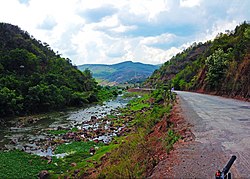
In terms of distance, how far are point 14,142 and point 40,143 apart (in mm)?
2384

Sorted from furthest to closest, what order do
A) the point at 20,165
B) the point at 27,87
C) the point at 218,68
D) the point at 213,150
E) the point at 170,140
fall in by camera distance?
the point at 27,87
the point at 218,68
the point at 20,165
the point at 170,140
the point at 213,150

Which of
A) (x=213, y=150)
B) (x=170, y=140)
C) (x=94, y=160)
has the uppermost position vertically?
(x=213, y=150)

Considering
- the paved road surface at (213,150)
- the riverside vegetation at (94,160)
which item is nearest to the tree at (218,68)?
the riverside vegetation at (94,160)

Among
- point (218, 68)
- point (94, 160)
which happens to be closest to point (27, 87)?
point (218, 68)

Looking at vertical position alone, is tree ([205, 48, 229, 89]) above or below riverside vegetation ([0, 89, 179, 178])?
above

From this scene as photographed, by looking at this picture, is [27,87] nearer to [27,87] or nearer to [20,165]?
[27,87]

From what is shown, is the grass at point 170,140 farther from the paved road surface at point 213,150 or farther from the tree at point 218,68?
the tree at point 218,68

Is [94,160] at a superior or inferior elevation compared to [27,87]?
inferior

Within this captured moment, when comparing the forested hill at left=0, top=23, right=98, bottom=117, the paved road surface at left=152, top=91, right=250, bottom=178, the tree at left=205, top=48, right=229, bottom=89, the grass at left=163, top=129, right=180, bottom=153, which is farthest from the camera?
the forested hill at left=0, top=23, right=98, bottom=117

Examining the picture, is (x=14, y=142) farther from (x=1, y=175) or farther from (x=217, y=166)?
(x=217, y=166)

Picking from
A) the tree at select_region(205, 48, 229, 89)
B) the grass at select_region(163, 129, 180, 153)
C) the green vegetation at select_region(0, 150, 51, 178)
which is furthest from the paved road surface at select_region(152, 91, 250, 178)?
the tree at select_region(205, 48, 229, 89)

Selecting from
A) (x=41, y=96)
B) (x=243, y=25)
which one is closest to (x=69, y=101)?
(x=41, y=96)

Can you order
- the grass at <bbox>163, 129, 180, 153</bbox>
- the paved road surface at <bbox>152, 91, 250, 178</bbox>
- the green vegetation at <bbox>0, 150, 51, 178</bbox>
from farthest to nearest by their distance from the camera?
the green vegetation at <bbox>0, 150, 51, 178</bbox> < the grass at <bbox>163, 129, 180, 153</bbox> < the paved road surface at <bbox>152, 91, 250, 178</bbox>

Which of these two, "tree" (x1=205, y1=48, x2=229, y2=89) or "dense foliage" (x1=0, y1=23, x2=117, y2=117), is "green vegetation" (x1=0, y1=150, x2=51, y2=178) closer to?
"dense foliage" (x1=0, y1=23, x2=117, y2=117)
